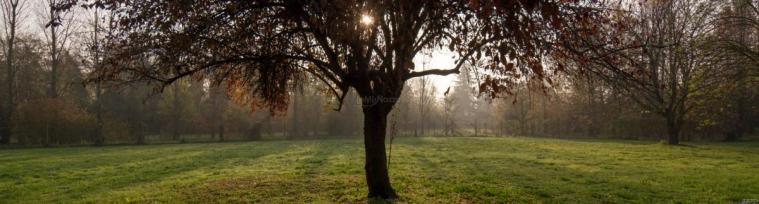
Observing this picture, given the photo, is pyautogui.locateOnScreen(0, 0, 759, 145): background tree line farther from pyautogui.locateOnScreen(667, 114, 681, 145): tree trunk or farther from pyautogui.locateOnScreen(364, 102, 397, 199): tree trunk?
pyautogui.locateOnScreen(364, 102, 397, 199): tree trunk

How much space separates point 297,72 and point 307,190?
2.66m

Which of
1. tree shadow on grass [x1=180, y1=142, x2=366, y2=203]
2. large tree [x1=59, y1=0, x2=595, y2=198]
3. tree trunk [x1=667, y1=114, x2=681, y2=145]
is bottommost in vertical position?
tree shadow on grass [x1=180, y1=142, x2=366, y2=203]

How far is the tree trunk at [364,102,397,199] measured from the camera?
888cm

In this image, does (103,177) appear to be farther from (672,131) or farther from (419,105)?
(419,105)

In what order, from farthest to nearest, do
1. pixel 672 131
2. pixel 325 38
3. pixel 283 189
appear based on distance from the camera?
pixel 672 131
pixel 283 189
pixel 325 38

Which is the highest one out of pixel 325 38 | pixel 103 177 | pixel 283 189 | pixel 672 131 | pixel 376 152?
pixel 325 38

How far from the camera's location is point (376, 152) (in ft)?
29.5

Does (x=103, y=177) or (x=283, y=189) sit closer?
(x=283, y=189)

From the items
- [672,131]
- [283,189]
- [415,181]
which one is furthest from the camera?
[672,131]

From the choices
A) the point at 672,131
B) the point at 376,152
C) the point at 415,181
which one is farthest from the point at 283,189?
the point at 672,131

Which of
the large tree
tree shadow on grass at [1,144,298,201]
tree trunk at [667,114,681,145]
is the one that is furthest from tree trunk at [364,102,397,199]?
tree trunk at [667,114,681,145]

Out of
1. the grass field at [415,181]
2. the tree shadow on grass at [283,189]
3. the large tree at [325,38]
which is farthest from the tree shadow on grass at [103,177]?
the large tree at [325,38]

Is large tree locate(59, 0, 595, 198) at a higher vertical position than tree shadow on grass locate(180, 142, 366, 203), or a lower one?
higher

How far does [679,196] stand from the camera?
954 cm
